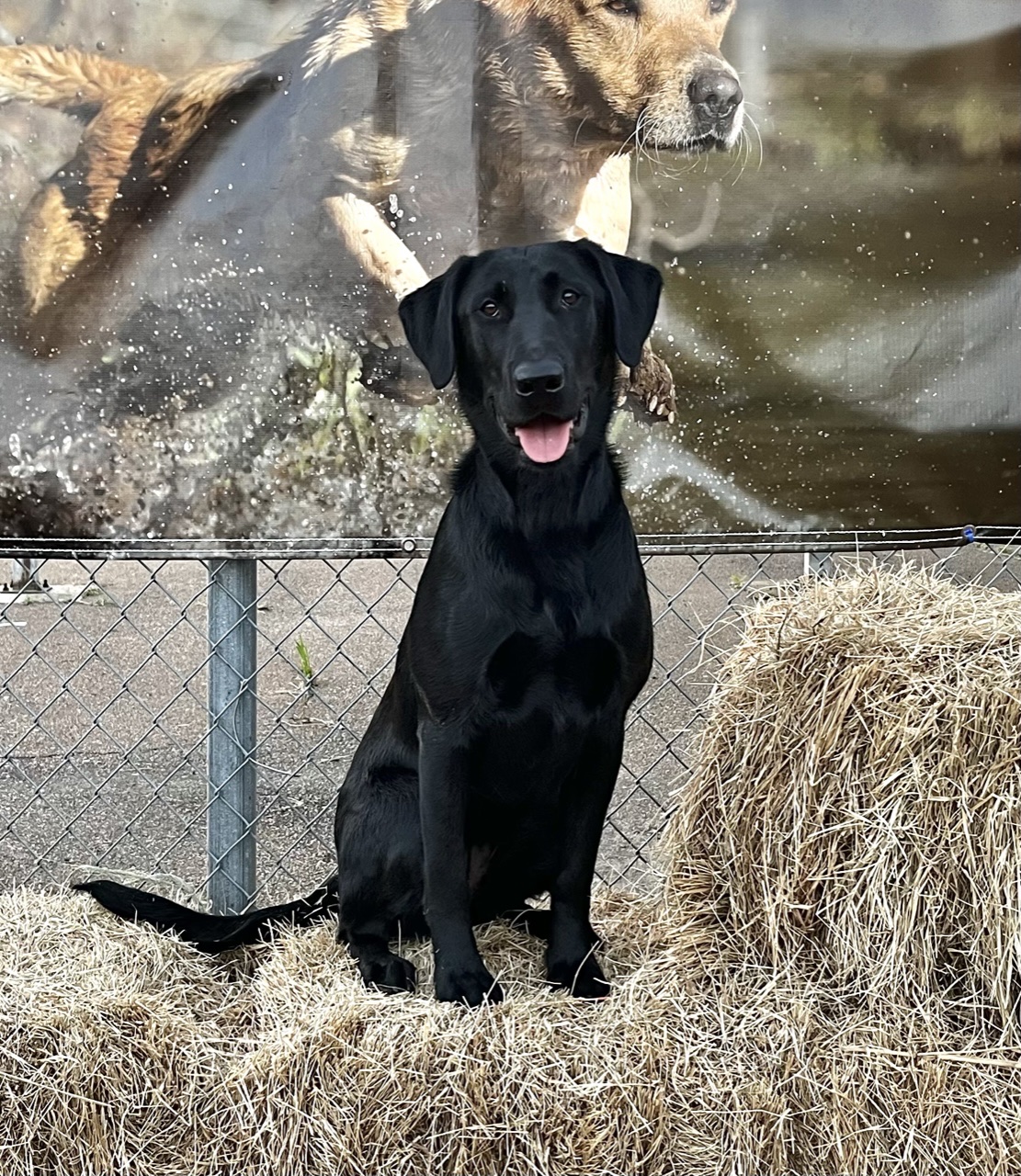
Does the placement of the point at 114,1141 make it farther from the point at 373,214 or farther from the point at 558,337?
the point at 373,214

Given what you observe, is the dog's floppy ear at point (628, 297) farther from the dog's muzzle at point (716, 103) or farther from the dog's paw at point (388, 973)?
the dog's paw at point (388, 973)

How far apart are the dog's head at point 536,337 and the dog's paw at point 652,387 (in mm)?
737

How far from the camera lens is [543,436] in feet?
6.42

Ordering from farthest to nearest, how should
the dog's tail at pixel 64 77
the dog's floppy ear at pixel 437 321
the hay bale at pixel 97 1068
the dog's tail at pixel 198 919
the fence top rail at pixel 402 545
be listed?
1. the fence top rail at pixel 402 545
2. the dog's tail at pixel 64 77
3. the dog's tail at pixel 198 919
4. the dog's floppy ear at pixel 437 321
5. the hay bale at pixel 97 1068

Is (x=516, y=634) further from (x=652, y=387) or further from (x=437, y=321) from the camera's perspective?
(x=652, y=387)

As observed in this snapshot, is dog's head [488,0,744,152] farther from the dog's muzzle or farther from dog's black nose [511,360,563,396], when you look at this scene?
dog's black nose [511,360,563,396]

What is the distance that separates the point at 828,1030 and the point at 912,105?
2.10m

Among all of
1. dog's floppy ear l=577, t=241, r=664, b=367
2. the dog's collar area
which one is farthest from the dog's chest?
dog's floppy ear l=577, t=241, r=664, b=367

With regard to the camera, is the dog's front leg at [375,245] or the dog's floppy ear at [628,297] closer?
the dog's floppy ear at [628,297]

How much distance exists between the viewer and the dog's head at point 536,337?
6.31 feet

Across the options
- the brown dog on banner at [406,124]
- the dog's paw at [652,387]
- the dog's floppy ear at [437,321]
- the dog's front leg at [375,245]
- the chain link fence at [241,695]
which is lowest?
the chain link fence at [241,695]

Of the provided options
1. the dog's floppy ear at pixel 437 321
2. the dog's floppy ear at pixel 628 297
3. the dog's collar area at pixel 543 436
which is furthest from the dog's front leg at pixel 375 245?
the dog's collar area at pixel 543 436

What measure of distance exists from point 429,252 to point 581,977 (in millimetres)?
1612

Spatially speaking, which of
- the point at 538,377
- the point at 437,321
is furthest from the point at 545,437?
the point at 437,321
